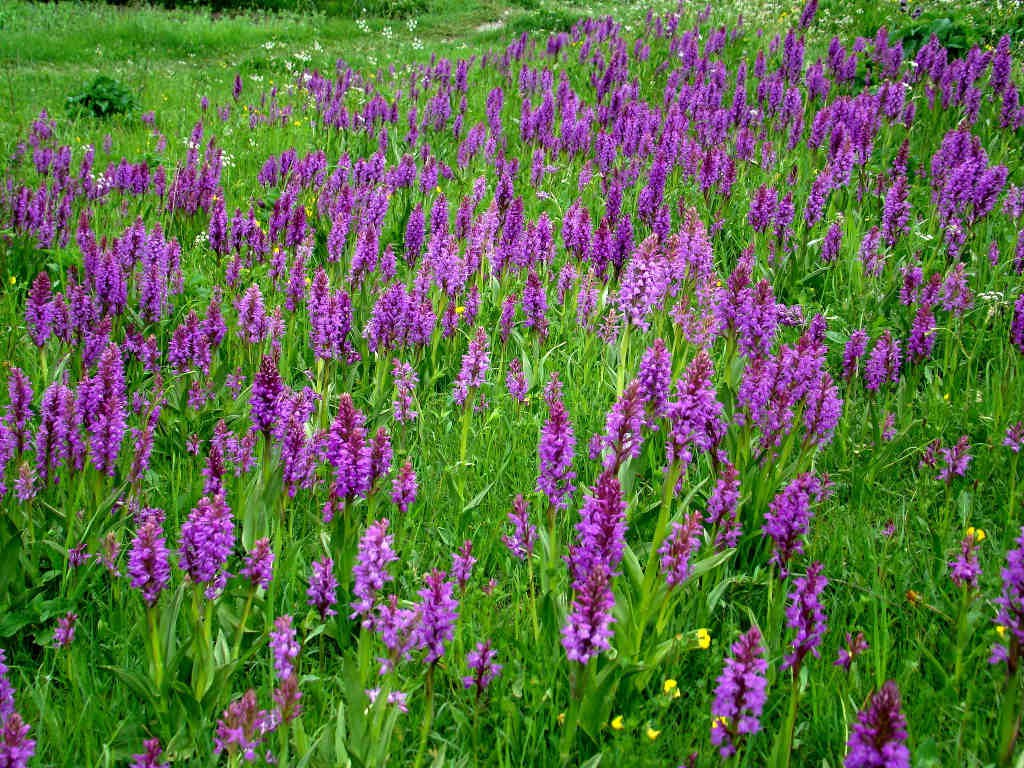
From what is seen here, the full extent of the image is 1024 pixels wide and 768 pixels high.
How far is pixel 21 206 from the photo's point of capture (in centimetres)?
590

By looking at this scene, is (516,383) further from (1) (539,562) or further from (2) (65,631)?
(2) (65,631)

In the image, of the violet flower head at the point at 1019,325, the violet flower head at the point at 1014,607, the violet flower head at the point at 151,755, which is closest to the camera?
the violet flower head at the point at 151,755

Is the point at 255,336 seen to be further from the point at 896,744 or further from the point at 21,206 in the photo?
the point at 896,744

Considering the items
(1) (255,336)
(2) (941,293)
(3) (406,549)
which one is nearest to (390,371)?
(1) (255,336)

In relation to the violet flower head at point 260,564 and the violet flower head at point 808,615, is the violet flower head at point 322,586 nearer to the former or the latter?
the violet flower head at point 260,564

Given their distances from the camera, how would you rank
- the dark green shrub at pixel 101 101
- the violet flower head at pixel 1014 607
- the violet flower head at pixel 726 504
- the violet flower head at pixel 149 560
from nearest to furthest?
the violet flower head at pixel 1014 607, the violet flower head at pixel 149 560, the violet flower head at pixel 726 504, the dark green shrub at pixel 101 101

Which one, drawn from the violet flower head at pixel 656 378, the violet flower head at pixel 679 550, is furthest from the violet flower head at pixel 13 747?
the violet flower head at pixel 656 378

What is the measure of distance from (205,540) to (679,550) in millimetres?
1392

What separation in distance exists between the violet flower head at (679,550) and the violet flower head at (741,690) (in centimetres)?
45

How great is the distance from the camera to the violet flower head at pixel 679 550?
237 centimetres

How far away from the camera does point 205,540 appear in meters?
2.27

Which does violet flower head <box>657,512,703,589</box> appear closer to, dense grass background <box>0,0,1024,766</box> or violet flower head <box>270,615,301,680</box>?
dense grass background <box>0,0,1024,766</box>

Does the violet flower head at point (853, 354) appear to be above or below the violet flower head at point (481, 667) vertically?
above

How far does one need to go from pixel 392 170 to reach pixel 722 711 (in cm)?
619
